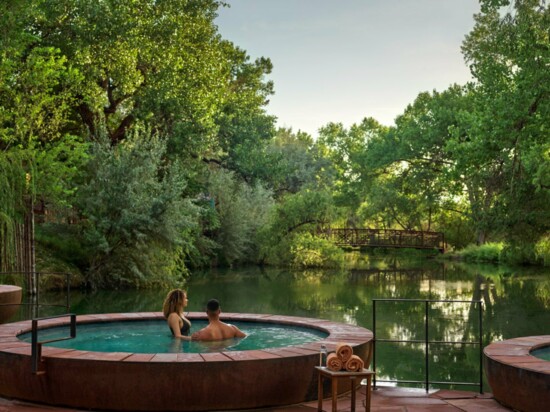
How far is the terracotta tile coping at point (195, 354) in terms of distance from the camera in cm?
764

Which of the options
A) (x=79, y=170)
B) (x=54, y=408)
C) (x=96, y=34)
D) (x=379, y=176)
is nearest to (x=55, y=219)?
(x=79, y=170)

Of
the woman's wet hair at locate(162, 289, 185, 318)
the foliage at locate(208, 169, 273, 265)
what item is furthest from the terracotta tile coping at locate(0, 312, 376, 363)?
the foliage at locate(208, 169, 273, 265)

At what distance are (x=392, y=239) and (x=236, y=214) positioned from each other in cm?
2120

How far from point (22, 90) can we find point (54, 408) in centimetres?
2034

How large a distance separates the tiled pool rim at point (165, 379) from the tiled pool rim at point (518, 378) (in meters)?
1.94

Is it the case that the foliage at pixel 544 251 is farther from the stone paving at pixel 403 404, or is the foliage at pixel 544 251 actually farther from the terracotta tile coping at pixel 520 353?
the stone paving at pixel 403 404

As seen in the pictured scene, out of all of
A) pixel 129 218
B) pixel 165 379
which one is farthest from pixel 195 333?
pixel 129 218

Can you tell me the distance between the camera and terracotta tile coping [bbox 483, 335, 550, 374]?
7559 millimetres

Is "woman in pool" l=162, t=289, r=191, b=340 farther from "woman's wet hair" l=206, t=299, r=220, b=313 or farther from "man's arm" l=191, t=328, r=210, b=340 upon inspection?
"woman's wet hair" l=206, t=299, r=220, b=313

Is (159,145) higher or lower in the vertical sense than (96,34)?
lower

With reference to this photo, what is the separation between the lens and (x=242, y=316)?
465 inches

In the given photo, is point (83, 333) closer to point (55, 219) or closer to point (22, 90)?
point (22, 90)

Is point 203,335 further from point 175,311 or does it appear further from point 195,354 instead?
point 195,354

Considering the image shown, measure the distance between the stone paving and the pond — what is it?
313 cm
